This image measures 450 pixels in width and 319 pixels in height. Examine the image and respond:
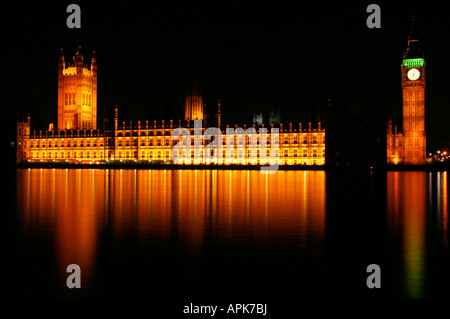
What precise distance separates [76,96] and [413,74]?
71369 millimetres

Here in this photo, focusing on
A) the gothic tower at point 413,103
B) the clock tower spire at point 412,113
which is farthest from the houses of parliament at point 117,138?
the gothic tower at point 413,103

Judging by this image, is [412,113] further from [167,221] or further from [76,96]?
[167,221]

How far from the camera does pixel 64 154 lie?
107188mm

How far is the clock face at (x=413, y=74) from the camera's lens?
99.0 m

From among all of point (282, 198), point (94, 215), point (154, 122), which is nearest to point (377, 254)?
point (94, 215)

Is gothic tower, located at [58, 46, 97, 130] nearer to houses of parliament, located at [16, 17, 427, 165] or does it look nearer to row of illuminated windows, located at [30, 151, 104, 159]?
houses of parliament, located at [16, 17, 427, 165]

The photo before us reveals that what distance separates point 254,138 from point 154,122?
21.0 meters

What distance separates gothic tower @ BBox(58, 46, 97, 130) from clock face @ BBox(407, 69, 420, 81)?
6933 cm

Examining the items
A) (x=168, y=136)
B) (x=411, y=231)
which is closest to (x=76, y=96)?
(x=168, y=136)

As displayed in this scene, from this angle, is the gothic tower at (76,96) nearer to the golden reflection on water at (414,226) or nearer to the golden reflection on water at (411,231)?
the golden reflection on water at (414,226)

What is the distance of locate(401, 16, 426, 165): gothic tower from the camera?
3765 inches
